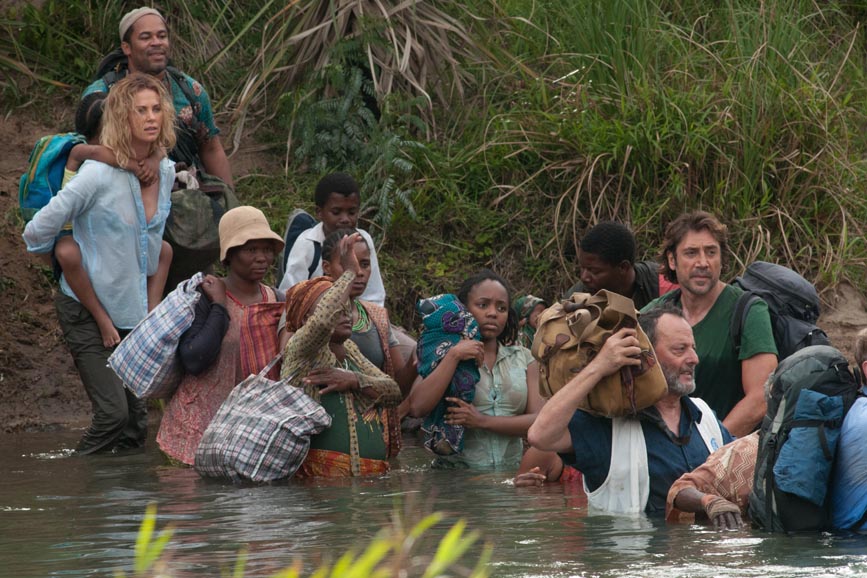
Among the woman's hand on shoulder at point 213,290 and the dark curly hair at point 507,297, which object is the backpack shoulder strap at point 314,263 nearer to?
the woman's hand on shoulder at point 213,290

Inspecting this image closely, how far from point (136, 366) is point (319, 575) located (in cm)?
599

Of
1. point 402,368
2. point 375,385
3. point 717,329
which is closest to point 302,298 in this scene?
point 375,385

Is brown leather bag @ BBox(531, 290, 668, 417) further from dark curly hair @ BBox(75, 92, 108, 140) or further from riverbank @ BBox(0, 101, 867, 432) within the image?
riverbank @ BBox(0, 101, 867, 432)

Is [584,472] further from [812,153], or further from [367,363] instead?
[812,153]

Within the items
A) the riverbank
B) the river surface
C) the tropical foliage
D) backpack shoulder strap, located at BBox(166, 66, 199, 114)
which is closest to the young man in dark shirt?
the river surface

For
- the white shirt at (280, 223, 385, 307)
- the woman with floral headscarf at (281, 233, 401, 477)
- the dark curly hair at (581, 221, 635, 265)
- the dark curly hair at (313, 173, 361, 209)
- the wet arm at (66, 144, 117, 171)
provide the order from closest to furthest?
the woman with floral headscarf at (281, 233, 401, 477)
the dark curly hair at (581, 221, 635, 265)
the wet arm at (66, 144, 117, 171)
the white shirt at (280, 223, 385, 307)
the dark curly hair at (313, 173, 361, 209)

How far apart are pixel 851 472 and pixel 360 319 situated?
3.75 m

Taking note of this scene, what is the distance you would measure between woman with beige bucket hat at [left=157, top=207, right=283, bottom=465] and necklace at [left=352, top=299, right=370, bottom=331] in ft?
1.69

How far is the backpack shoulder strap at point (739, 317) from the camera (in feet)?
24.3

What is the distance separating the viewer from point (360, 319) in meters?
8.82

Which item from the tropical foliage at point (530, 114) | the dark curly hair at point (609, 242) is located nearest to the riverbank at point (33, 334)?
the tropical foliage at point (530, 114)

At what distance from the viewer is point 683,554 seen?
5.70 metres

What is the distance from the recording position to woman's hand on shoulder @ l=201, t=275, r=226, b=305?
8.45 meters

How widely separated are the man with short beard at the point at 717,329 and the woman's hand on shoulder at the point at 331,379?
5.85ft
